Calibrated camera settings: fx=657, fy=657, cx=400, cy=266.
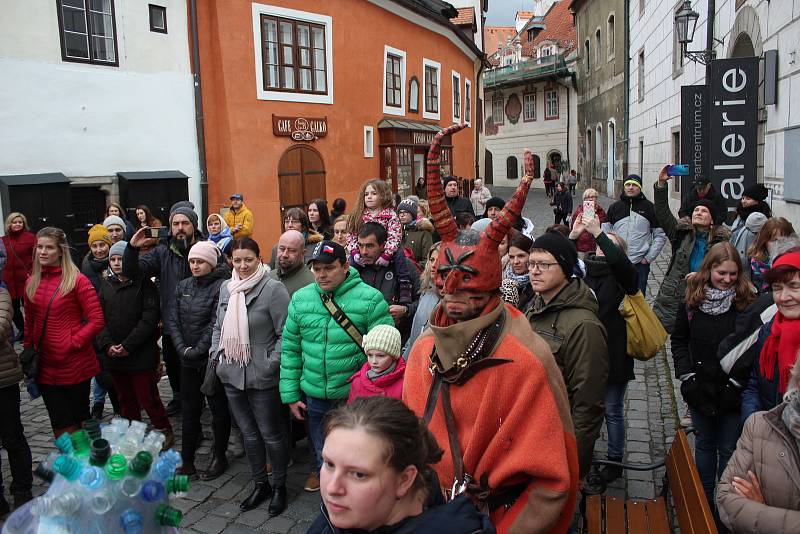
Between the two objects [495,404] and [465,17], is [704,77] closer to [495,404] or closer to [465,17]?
[495,404]

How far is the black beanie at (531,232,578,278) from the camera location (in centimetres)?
343

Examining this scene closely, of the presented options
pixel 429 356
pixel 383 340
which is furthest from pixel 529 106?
pixel 429 356

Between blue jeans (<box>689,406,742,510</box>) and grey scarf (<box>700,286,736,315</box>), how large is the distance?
2.02 ft

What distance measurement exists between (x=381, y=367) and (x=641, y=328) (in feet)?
5.42

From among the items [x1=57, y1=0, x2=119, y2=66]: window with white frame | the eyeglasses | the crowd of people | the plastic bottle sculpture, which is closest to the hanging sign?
the crowd of people

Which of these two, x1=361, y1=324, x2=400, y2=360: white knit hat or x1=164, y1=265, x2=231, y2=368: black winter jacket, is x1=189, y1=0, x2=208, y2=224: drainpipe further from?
x1=361, y1=324, x2=400, y2=360: white knit hat

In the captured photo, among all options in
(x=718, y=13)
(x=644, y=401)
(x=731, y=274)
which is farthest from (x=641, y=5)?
(x=731, y=274)

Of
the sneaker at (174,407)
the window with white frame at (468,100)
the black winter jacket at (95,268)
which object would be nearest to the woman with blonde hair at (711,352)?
the sneaker at (174,407)

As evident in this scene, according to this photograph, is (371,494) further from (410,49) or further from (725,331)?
(410,49)

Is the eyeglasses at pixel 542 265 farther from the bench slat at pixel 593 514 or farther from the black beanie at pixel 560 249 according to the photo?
the bench slat at pixel 593 514

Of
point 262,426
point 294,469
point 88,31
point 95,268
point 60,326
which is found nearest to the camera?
point 262,426

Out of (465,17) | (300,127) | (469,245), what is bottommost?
(469,245)

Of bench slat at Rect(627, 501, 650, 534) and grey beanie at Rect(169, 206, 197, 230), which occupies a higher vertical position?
grey beanie at Rect(169, 206, 197, 230)

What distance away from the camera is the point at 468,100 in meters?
28.1
